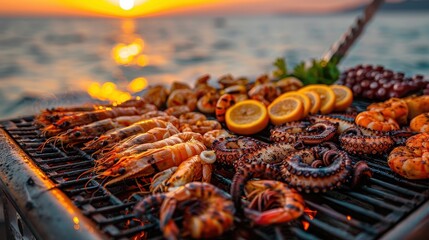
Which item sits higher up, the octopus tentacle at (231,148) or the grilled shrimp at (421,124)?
the octopus tentacle at (231,148)

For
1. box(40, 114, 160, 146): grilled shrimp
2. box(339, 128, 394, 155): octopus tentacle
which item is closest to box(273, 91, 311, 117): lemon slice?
box(339, 128, 394, 155): octopus tentacle

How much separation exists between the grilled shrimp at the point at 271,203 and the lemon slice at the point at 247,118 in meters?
2.00

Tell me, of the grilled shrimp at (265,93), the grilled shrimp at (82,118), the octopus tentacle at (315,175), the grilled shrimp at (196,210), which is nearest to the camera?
the grilled shrimp at (196,210)

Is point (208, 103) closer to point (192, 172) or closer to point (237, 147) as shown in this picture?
point (237, 147)

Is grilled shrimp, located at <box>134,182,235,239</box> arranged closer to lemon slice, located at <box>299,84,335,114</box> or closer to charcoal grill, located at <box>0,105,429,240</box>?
charcoal grill, located at <box>0,105,429,240</box>

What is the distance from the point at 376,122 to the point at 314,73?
3466 millimetres

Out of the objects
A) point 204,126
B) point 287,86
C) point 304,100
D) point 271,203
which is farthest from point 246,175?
point 287,86

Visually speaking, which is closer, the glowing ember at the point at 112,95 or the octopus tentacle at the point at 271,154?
the octopus tentacle at the point at 271,154

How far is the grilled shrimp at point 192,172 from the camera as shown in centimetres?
339

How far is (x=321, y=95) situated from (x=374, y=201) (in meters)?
3.07

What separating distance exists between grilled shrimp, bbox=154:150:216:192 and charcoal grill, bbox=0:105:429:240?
0.21m

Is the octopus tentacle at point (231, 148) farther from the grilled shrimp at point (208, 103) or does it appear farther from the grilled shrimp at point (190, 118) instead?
the grilled shrimp at point (208, 103)

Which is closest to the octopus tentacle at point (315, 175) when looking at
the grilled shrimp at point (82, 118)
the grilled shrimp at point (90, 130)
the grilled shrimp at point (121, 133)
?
the grilled shrimp at point (121, 133)

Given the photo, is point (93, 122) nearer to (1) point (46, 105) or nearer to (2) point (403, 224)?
(1) point (46, 105)
